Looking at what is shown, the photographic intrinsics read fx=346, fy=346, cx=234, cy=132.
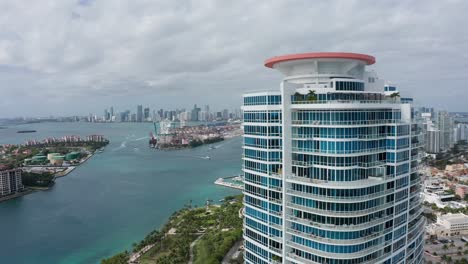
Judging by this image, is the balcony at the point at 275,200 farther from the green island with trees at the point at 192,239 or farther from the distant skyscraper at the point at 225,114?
the distant skyscraper at the point at 225,114

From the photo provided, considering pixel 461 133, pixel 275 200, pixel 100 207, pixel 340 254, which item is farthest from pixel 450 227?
pixel 461 133

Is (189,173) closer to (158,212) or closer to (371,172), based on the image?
(158,212)

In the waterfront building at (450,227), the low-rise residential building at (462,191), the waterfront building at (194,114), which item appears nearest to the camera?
the waterfront building at (450,227)

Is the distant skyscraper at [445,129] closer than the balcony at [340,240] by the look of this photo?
No

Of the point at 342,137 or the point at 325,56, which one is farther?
the point at 325,56

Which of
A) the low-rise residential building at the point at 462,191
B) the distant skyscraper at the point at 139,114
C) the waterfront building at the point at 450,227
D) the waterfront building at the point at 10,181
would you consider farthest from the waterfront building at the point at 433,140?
the distant skyscraper at the point at 139,114

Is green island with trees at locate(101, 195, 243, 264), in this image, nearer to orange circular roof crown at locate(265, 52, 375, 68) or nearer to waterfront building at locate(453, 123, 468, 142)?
orange circular roof crown at locate(265, 52, 375, 68)

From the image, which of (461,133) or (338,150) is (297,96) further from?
(461,133)
